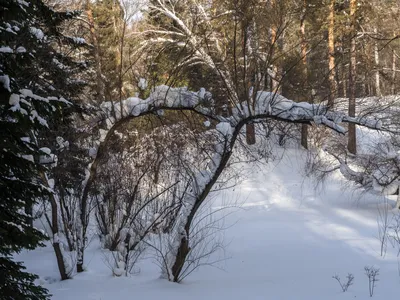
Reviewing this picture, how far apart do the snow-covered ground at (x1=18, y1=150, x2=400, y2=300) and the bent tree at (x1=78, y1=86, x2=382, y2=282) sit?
0.81 meters

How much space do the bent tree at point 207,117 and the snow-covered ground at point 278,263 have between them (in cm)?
81

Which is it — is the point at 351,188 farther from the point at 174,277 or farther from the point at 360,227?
the point at 174,277

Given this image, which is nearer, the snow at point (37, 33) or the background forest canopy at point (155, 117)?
the background forest canopy at point (155, 117)

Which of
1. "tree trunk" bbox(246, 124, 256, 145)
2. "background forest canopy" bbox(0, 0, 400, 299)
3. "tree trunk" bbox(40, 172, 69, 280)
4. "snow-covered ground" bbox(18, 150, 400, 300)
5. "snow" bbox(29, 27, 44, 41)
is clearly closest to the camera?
"background forest canopy" bbox(0, 0, 400, 299)

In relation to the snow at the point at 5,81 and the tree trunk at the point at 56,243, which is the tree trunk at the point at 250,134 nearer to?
the tree trunk at the point at 56,243

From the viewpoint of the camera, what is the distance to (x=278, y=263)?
28.1 feet

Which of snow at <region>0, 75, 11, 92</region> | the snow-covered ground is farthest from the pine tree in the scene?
the snow-covered ground

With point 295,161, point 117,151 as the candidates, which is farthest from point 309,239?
point 295,161

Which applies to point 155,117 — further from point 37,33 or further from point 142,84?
point 37,33

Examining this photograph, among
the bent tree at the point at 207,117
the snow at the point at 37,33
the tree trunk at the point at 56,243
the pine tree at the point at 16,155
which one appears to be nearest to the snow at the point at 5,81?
the pine tree at the point at 16,155

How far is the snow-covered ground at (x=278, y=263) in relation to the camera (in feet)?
21.5

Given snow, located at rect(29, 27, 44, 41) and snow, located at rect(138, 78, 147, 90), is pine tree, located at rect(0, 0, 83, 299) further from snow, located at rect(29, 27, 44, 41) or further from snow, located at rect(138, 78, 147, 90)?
snow, located at rect(138, 78, 147, 90)

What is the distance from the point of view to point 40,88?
6.02 metres

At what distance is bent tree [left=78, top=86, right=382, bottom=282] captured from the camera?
6.22m
